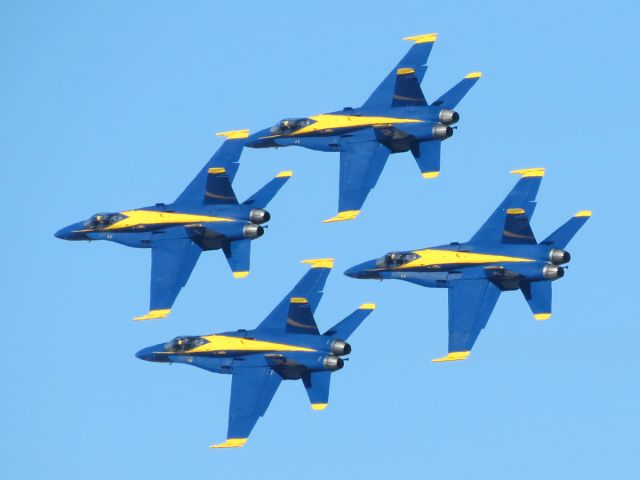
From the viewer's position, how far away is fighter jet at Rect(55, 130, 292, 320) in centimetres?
16875

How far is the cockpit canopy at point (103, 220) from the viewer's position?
17338 cm

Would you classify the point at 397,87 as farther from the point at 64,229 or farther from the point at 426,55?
the point at 64,229

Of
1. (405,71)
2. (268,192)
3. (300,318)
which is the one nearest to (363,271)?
(300,318)

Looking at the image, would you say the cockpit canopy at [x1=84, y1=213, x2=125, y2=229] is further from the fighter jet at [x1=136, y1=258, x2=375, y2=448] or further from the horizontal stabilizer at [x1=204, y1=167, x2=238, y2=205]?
the fighter jet at [x1=136, y1=258, x2=375, y2=448]

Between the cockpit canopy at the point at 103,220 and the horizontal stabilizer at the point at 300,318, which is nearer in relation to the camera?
the horizontal stabilizer at the point at 300,318

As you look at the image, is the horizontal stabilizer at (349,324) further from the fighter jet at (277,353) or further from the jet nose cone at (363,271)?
the jet nose cone at (363,271)

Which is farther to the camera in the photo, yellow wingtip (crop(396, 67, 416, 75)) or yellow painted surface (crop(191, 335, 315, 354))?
yellow wingtip (crop(396, 67, 416, 75))

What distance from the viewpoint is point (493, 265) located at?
164m

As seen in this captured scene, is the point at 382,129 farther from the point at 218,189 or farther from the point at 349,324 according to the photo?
the point at 349,324

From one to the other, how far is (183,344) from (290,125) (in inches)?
622

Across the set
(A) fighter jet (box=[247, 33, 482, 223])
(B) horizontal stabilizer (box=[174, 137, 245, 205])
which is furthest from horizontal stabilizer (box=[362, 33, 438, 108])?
(B) horizontal stabilizer (box=[174, 137, 245, 205])

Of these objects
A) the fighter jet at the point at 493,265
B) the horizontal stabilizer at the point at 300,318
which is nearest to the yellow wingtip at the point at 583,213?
the fighter jet at the point at 493,265

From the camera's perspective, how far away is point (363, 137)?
6742 inches

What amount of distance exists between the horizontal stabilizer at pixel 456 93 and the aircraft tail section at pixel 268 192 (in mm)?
10154
